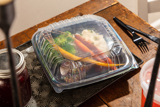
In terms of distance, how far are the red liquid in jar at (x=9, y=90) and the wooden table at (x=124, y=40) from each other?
0.17 metres

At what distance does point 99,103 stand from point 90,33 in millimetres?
245

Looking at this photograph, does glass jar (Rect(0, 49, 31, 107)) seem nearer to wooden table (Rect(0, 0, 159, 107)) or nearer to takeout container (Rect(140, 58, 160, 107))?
wooden table (Rect(0, 0, 159, 107))

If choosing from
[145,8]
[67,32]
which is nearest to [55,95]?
[67,32]

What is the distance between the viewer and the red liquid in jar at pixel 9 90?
542 mm

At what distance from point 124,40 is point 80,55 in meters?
0.24

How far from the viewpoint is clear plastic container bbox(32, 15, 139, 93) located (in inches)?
26.5

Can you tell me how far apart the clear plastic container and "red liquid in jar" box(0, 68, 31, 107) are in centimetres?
9

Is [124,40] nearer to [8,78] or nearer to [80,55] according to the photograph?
[80,55]

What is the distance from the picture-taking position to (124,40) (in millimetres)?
843

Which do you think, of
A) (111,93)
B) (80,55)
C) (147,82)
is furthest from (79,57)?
(147,82)

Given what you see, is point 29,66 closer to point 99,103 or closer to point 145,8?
point 99,103

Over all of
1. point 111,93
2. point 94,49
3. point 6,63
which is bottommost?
point 111,93

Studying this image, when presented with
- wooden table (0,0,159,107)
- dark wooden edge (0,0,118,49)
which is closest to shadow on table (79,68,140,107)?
wooden table (0,0,159,107)

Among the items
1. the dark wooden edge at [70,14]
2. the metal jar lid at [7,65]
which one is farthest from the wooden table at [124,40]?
the metal jar lid at [7,65]
